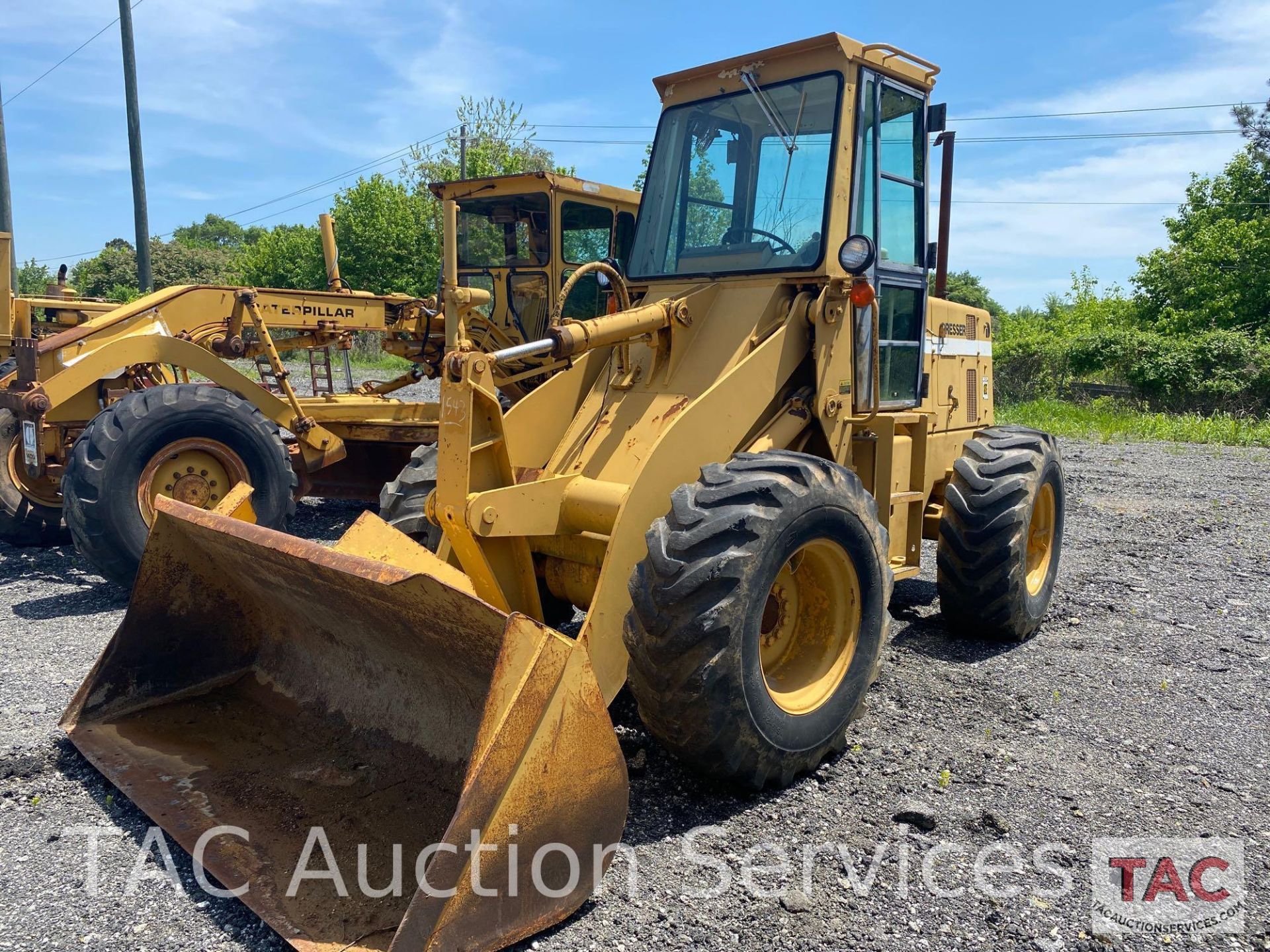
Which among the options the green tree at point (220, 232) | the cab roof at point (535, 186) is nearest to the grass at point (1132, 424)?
the cab roof at point (535, 186)

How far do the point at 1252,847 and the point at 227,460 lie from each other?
6.07 m

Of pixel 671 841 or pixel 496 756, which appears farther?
pixel 671 841

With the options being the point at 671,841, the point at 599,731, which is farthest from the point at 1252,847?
the point at 599,731

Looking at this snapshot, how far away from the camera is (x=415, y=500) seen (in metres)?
4.84

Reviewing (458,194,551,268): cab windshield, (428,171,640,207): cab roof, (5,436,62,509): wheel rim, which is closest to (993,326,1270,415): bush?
(428,171,640,207): cab roof

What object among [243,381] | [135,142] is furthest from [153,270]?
[243,381]

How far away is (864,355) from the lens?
4582 mm

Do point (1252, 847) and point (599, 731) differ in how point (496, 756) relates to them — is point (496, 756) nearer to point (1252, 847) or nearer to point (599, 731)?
point (599, 731)

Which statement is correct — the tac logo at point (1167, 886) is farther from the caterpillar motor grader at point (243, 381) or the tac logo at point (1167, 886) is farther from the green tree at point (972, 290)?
the green tree at point (972, 290)

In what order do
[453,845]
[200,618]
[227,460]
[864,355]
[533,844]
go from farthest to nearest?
1. [227,460]
2. [864,355]
3. [200,618]
4. [533,844]
5. [453,845]

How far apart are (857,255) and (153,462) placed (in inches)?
184

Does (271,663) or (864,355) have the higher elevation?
(864,355)

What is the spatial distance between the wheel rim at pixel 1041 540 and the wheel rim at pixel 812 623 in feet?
7.59

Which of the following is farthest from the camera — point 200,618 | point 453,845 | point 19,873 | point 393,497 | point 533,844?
point 393,497
